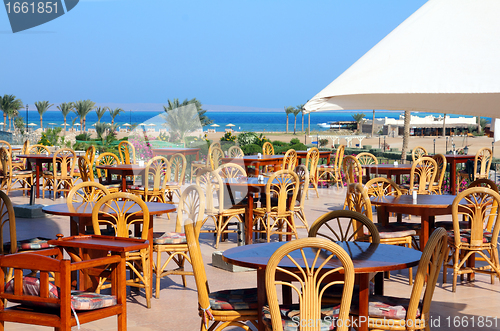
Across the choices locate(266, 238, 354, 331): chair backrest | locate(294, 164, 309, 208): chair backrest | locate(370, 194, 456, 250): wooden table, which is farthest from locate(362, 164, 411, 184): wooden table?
locate(266, 238, 354, 331): chair backrest

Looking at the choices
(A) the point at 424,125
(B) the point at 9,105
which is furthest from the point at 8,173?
(A) the point at 424,125

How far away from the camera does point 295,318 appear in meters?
2.55

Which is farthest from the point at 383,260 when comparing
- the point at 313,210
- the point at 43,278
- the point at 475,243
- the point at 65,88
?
the point at 313,210

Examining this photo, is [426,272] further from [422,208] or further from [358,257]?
[422,208]

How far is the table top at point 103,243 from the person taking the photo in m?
2.99

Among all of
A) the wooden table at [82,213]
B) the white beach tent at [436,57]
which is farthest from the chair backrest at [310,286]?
the wooden table at [82,213]

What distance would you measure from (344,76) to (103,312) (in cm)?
170

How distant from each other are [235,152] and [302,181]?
15.4 ft

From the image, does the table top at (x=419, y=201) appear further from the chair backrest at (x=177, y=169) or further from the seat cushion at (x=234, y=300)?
the chair backrest at (x=177, y=169)

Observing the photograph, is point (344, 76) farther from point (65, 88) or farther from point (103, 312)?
point (65, 88)

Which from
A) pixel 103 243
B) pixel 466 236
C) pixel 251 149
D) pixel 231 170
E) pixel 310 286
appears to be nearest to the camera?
pixel 310 286

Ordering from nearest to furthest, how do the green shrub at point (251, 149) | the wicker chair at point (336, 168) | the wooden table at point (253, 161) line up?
1. the wooden table at point (253, 161)
2. the wicker chair at point (336, 168)
3. the green shrub at point (251, 149)

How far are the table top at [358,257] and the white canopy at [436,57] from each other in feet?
3.03

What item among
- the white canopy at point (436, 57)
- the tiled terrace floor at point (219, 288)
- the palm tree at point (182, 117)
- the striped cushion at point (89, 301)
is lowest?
the tiled terrace floor at point (219, 288)
